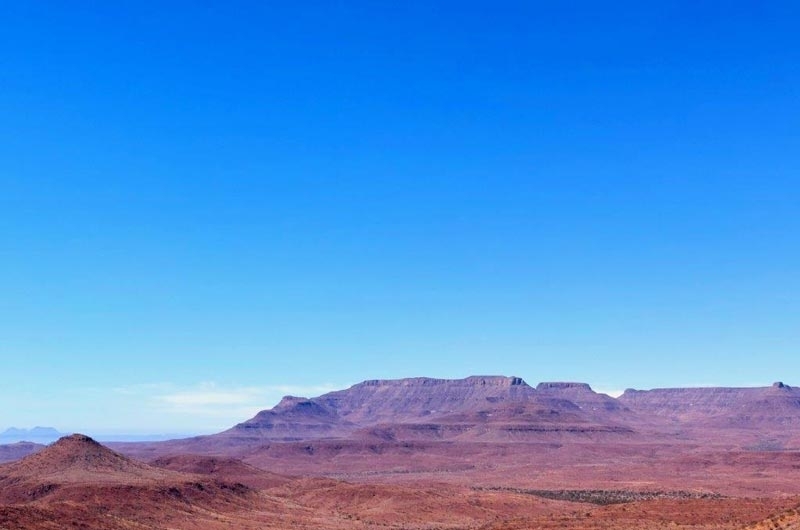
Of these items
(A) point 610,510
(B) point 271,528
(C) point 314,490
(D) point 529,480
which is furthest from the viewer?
(D) point 529,480

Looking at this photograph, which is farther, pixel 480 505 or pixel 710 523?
pixel 480 505

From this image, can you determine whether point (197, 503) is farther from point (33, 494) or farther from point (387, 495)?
point (387, 495)

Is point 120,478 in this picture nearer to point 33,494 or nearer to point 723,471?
point 33,494

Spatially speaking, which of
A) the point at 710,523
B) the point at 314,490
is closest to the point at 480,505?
the point at 314,490

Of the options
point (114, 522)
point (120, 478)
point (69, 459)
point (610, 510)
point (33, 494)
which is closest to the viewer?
point (610, 510)

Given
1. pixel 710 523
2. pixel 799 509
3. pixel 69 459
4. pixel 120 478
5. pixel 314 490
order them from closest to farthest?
1. pixel 799 509
2. pixel 710 523
3. pixel 120 478
4. pixel 69 459
5. pixel 314 490

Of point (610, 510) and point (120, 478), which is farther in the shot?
point (120, 478)

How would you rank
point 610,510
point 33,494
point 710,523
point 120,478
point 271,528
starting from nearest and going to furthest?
point 710,523 → point 610,510 → point 271,528 → point 33,494 → point 120,478

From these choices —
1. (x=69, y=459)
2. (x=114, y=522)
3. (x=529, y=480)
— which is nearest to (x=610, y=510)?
(x=114, y=522)
